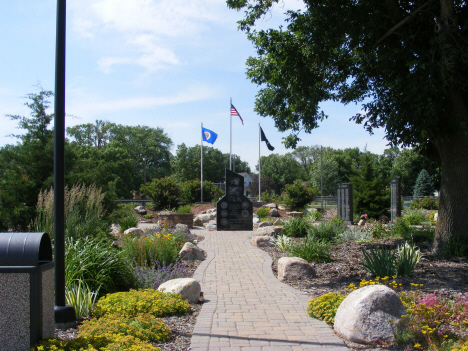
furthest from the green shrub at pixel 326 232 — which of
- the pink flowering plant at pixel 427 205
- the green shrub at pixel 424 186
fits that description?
the green shrub at pixel 424 186

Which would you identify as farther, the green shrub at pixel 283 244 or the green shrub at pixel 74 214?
the green shrub at pixel 283 244

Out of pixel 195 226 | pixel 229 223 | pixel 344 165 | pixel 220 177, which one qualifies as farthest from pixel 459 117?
pixel 344 165

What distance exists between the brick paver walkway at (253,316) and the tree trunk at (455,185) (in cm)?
410

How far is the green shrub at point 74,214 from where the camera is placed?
775 centimetres

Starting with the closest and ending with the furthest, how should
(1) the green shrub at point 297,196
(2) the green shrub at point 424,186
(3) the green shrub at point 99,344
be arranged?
(3) the green shrub at point 99,344, (1) the green shrub at point 297,196, (2) the green shrub at point 424,186

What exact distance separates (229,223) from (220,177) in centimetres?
5768

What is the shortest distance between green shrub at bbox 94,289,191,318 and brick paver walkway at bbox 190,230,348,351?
0.37 meters

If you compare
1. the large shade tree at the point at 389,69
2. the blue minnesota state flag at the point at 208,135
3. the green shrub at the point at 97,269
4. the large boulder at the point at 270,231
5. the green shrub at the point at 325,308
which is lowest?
the green shrub at the point at 325,308

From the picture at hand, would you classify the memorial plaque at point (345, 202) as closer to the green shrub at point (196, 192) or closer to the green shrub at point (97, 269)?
the green shrub at point (196, 192)

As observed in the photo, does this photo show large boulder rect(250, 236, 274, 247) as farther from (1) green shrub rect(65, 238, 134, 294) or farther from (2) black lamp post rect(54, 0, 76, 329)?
(2) black lamp post rect(54, 0, 76, 329)

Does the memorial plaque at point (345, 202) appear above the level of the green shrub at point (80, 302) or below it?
above

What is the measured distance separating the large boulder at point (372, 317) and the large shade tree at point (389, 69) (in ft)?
15.2

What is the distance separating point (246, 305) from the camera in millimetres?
5848

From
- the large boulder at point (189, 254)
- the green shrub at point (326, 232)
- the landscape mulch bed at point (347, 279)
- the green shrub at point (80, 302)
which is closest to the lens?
the landscape mulch bed at point (347, 279)
